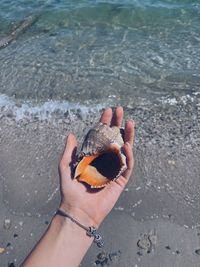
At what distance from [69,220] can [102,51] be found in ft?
21.5

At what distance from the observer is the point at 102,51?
32.4ft

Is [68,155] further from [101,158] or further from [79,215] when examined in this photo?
[79,215]

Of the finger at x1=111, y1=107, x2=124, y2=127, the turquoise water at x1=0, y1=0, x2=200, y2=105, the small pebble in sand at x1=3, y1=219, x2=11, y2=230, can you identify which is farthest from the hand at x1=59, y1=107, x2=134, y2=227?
the turquoise water at x1=0, y1=0, x2=200, y2=105

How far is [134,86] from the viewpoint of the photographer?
841 cm

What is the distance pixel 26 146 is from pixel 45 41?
4.50 meters

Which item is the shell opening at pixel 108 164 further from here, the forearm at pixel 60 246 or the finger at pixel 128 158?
the forearm at pixel 60 246

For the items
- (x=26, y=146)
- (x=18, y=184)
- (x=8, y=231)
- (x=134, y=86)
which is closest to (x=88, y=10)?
(x=134, y=86)

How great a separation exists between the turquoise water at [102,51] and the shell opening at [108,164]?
346 centimetres

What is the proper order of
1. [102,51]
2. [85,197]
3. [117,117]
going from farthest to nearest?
[102,51] < [117,117] < [85,197]

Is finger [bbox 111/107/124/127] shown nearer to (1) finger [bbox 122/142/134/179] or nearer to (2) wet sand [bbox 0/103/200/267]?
(1) finger [bbox 122/142/134/179]

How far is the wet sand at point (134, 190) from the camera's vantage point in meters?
5.12

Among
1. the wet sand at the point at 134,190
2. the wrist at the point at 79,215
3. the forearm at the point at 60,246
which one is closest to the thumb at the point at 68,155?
the wrist at the point at 79,215

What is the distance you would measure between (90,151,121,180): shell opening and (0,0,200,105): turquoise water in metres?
3.46

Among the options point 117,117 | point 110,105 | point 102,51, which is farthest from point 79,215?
point 102,51
